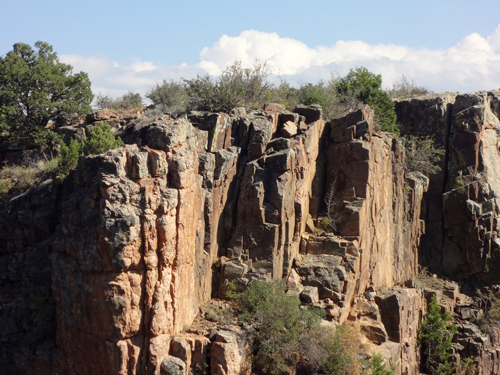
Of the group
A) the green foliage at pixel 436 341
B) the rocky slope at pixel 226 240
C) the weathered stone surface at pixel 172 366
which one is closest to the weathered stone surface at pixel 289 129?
the rocky slope at pixel 226 240

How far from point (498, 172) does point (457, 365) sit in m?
11.4

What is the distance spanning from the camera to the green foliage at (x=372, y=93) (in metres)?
31.5

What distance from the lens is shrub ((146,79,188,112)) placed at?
28.2 meters

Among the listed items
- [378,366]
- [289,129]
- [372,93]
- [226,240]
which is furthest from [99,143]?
[372,93]

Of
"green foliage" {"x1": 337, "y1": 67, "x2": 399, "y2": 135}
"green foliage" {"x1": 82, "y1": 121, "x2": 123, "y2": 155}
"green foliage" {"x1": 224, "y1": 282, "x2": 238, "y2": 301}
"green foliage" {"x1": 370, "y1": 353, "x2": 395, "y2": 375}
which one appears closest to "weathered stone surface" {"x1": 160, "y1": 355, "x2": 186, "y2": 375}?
"green foliage" {"x1": 224, "y1": 282, "x2": 238, "y2": 301}

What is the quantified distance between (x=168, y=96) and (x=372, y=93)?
11802 mm

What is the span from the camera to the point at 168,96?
29375 millimetres

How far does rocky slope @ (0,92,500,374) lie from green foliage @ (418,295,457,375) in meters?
0.69

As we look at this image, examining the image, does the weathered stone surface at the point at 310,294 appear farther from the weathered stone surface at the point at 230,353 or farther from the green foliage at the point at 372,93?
the green foliage at the point at 372,93

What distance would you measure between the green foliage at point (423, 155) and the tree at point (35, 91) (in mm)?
17326

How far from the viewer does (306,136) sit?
23.6m

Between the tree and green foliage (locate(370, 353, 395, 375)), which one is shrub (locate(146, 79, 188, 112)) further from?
green foliage (locate(370, 353, 395, 375))

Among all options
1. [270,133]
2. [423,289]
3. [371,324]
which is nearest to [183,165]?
[270,133]

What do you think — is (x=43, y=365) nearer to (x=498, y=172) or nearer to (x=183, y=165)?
(x=183, y=165)
